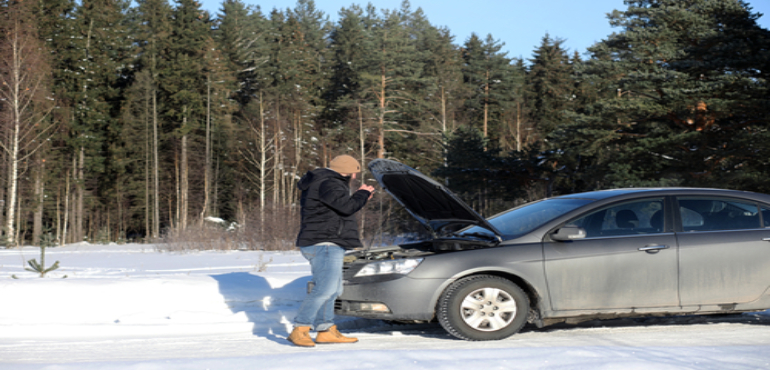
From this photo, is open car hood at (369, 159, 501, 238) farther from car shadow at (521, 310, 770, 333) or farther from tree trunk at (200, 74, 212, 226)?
tree trunk at (200, 74, 212, 226)

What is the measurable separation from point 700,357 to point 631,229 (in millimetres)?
1578

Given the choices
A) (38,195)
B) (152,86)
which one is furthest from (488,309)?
(152,86)

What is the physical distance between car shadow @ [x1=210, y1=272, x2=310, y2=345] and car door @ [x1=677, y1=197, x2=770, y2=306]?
3.90 metres

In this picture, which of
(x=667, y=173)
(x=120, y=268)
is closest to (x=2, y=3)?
(x=120, y=268)

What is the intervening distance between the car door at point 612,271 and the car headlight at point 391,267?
122 cm

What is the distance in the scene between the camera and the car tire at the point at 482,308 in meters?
5.65

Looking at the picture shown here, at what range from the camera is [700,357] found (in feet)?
15.6

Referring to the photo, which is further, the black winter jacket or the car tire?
the car tire

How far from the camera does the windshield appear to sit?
6.14m

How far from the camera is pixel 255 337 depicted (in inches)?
241

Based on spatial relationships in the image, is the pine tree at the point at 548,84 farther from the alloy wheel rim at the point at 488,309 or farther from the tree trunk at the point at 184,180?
the alloy wheel rim at the point at 488,309

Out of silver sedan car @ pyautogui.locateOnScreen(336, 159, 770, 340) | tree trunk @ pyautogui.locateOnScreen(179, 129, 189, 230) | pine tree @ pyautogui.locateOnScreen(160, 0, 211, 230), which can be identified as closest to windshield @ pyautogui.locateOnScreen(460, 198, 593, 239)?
silver sedan car @ pyautogui.locateOnScreen(336, 159, 770, 340)

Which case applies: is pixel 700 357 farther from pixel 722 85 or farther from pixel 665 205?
pixel 722 85

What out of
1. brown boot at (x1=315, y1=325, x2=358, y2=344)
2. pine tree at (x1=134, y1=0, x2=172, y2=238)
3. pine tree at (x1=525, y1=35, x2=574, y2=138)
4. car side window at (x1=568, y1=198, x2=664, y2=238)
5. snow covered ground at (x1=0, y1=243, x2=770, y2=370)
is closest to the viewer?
snow covered ground at (x1=0, y1=243, x2=770, y2=370)
